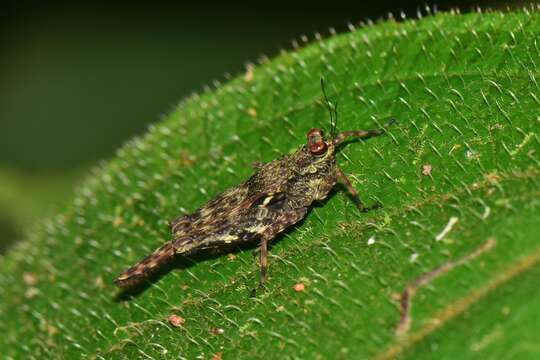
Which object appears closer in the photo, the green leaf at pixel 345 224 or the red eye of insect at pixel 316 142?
the green leaf at pixel 345 224

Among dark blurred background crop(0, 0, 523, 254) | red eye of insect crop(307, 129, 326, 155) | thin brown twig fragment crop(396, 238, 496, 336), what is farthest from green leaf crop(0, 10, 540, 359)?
dark blurred background crop(0, 0, 523, 254)

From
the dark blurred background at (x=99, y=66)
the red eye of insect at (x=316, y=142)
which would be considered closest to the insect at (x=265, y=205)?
the red eye of insect at (x=316, y=142)

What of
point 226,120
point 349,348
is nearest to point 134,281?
point 226,120

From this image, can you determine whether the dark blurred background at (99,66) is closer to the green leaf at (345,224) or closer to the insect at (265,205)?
the green leaf at (345,224)

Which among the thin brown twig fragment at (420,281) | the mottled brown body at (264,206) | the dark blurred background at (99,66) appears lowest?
the thin brown twig fragment at (420,281)

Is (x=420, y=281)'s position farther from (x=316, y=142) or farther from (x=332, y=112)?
(x=332, y=112)

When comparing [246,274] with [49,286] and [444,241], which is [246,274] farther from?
[49,286]

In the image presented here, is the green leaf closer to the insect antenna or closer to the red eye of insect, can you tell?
the insect antenna

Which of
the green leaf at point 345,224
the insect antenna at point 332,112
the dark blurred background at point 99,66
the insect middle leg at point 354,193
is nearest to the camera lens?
the green leaf at point 345,224

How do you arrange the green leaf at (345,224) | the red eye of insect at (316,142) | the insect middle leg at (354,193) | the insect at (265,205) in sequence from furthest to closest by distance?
the red eye of insect at (316,142), the insect at (265,205), the insect middle leg at (354,193), the green leaf at (345,224)
